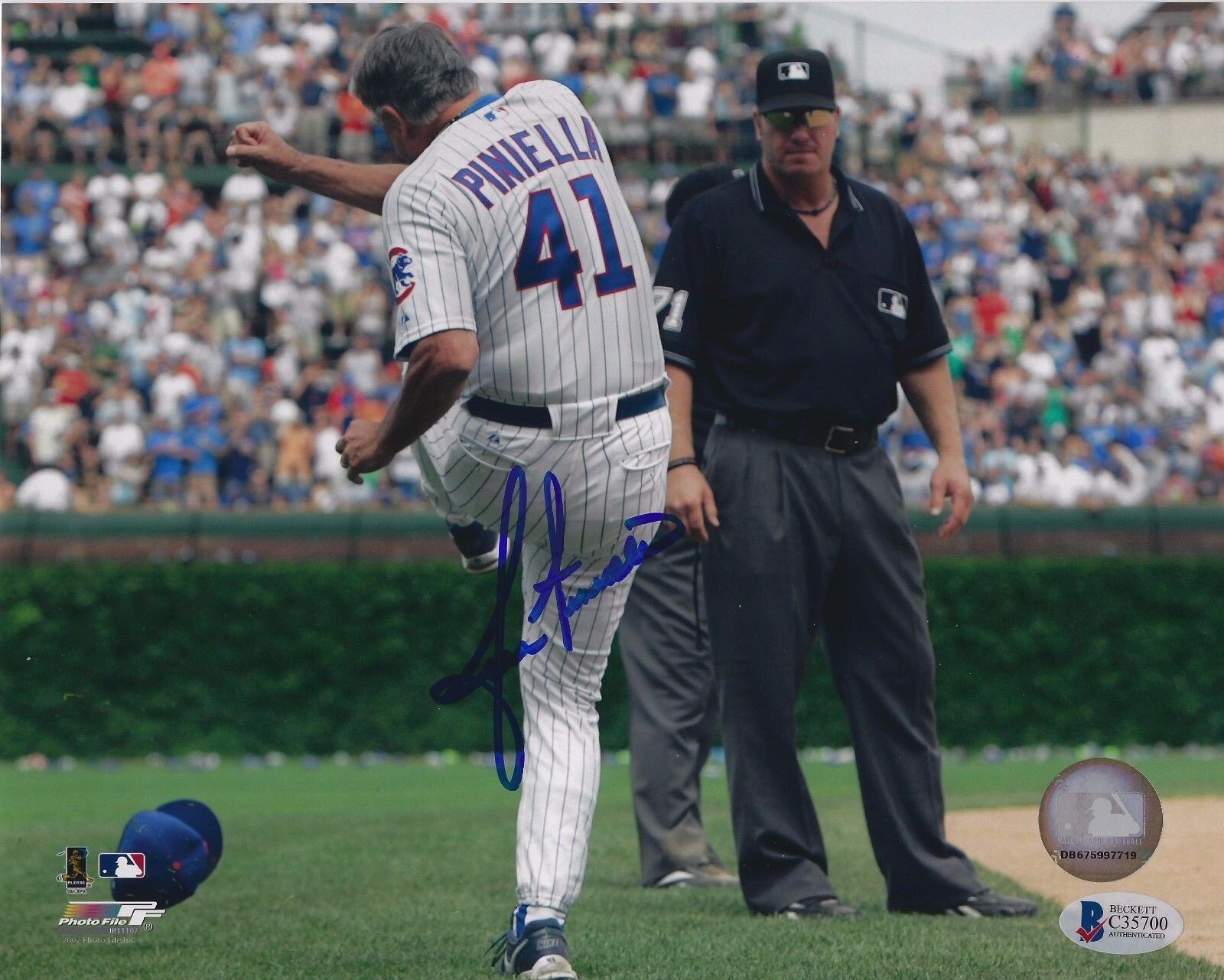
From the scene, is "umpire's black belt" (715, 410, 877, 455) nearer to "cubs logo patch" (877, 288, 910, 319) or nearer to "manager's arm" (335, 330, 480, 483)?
"cubs logo patch" (877, 288, 910, 319)

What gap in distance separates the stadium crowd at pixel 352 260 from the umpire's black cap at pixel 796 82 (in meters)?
8.70

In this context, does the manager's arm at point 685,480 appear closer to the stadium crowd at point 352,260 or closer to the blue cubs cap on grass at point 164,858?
the blue cubs cap on grass at point 164,858

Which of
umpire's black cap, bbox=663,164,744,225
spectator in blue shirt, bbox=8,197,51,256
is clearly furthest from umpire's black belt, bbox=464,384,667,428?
spectator in blue shirt, bbox=8,197,51,256

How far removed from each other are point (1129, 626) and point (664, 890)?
21.3ft

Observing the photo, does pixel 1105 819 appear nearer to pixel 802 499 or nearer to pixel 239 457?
pixel 802 499

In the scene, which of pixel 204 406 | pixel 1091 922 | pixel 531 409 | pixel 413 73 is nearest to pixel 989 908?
pixel 1091 922

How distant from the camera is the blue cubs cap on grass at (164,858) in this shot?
14.3 ft

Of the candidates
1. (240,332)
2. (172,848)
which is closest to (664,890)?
(172,848)

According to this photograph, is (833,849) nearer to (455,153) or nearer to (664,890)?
(664,890)

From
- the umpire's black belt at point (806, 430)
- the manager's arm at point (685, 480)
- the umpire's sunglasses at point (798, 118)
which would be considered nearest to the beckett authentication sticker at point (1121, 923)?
the manager's arm at point (685, 480)

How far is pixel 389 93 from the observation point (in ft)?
12.3

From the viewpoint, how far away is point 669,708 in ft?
18.6

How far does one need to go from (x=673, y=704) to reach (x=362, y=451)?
91.3 inches

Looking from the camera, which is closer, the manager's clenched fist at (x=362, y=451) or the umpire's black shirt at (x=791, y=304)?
the manager's clenched fist at (x=362, y=451)
